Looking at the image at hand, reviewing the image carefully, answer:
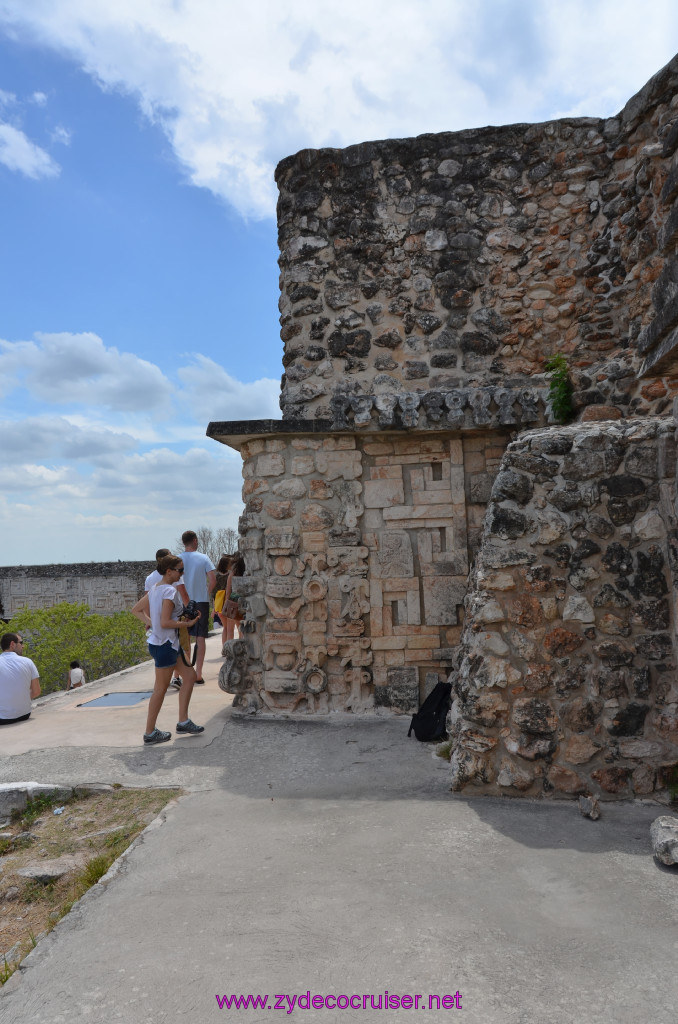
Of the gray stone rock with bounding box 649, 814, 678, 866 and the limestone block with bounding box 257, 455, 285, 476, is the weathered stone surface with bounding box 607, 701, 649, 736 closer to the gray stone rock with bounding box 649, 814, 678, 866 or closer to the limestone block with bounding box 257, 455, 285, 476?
the gray stone rock with bounding box 649, 814, 678, 866

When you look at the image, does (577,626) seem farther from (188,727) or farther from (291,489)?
(188,727)

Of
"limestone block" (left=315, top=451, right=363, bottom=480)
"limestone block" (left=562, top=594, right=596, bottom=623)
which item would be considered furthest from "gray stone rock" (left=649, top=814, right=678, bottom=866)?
"limestone block" (left=315, top=451, right=363, bottom=480)

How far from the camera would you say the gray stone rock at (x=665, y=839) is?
9.68ft

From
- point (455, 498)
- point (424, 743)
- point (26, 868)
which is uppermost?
point (455, 498)

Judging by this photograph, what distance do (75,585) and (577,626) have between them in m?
16.8

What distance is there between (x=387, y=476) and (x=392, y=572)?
2.64ft

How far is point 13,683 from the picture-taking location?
6.26 meters

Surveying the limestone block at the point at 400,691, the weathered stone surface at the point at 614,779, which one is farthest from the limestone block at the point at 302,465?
the weathered stone surface at the point at 614,779

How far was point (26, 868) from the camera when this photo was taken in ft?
12.1

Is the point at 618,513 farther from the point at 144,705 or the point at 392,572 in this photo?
the point at 144,705

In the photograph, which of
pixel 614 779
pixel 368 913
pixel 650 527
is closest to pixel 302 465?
pixel 650 527

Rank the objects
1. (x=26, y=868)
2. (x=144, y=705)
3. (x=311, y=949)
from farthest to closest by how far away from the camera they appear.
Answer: (x=144, y=705) < (x=26, y=868) < (x=311, y=949)

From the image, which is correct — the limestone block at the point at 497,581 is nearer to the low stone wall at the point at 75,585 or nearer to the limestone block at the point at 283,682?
the limestone block at the point at 283,682

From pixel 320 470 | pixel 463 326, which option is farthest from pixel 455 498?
pixel 463 326
